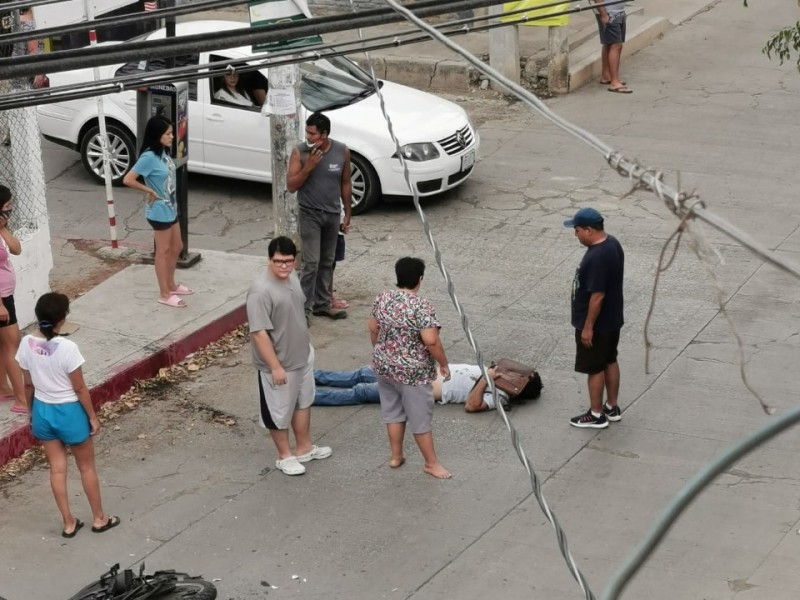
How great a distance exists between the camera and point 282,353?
8008mm

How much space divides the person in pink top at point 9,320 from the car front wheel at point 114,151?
4.90 metres

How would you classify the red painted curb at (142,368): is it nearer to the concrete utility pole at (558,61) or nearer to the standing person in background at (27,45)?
the standing person in background at (27,45)

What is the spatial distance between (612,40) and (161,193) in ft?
25.5

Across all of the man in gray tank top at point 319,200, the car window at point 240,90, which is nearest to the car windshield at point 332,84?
the car window at point 240,90

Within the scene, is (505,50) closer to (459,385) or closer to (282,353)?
(459,385)

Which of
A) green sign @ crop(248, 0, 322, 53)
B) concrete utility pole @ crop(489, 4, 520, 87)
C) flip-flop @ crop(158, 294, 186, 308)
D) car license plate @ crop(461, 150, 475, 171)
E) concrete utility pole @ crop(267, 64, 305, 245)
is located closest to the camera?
green sign @ crop(248, 0, 322, 53)

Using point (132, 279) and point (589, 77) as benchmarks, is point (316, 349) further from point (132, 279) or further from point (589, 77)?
point (589, 77)

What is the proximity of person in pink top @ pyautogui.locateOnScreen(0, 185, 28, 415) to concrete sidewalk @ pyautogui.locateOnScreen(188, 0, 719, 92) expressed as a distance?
7896 millimetres

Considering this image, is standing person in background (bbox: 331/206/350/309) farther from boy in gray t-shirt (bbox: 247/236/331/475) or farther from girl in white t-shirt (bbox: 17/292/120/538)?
girl in white t-shirt (bbox: 17/292/120/538)

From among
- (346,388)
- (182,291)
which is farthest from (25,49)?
(346,388)

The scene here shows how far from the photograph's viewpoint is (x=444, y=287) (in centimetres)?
1092

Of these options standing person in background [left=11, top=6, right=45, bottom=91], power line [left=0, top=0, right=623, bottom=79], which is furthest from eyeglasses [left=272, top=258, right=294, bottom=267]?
standing person in background [left=11, top=6, right=45, bottom=91]

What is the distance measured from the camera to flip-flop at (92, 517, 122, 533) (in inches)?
299

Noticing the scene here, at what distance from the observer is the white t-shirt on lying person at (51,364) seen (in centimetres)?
715
